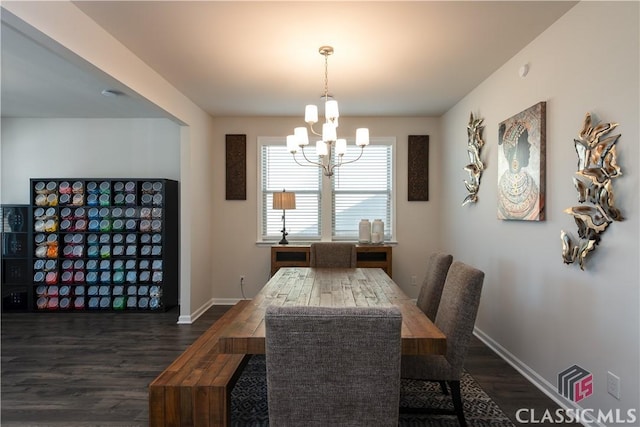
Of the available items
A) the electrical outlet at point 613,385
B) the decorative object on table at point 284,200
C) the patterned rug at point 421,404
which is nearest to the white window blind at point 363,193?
the decorative object on table at point 284,200

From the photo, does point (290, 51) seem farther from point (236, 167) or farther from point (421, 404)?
point (421, 404)

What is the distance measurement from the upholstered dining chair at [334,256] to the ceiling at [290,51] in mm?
1695

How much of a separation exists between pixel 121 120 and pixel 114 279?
7.13 ft

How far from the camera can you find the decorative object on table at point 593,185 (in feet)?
6.11

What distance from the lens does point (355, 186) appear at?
16.1 ft

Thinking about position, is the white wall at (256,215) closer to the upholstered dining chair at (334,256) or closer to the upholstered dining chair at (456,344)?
the upholstered dining chair at (334,256)

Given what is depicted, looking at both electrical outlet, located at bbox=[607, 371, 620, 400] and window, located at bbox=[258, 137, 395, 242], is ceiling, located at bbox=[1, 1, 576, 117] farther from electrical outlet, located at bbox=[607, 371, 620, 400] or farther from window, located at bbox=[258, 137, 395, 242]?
electrical outlet, located at bbox=[607, 371, 620, 400]

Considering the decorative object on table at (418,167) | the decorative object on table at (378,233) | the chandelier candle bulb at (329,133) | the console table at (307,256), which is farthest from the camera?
the decorative object on table at (418,167)

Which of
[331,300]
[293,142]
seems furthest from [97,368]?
[293,142]

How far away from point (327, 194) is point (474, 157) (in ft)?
6.53

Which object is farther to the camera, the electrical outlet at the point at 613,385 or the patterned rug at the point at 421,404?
the patterned rug at the point at 421,404

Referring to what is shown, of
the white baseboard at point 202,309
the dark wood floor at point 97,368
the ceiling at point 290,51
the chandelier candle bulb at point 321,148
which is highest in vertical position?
the ceiling at point 290,51

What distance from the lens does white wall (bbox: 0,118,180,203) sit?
481 centimetres

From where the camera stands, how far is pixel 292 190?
489 centimetres
